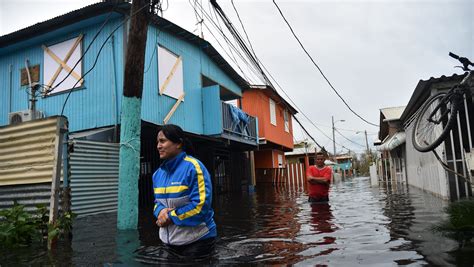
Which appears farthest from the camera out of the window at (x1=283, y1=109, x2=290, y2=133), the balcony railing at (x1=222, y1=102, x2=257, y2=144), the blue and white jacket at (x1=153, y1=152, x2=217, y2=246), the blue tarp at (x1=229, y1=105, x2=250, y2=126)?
the window at (x1=283, y1=109, x2=290, y2=133)

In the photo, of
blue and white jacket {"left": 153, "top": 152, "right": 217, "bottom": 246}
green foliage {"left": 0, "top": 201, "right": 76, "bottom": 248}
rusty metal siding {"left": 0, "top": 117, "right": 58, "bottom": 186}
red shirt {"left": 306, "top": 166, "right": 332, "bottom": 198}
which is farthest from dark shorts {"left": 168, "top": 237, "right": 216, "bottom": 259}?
red shirt {"left": 306, "top": 166, "right": 332, "bottom": 198}

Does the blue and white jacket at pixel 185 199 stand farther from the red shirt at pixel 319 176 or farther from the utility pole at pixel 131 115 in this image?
the red shirt at pixel 319 176

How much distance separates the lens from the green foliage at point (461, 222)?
5215 millimetres

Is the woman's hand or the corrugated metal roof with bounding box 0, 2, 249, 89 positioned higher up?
the corrugated metal roof with bounding box 0, 2, 249, 89

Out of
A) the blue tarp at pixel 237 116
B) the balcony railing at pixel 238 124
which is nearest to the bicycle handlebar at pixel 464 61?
A: the balcony railing at pixel 238 124

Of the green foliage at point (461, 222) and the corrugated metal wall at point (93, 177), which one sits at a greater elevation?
the corrugated metal wall at point (93, 177)

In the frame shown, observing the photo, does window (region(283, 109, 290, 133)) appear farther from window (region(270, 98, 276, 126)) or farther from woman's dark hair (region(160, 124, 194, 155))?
woman's dark hair (region(160, 124, 194, 155))

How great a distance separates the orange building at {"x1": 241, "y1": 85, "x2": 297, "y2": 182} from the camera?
24031 millimetres

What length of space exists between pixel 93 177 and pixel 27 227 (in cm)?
392

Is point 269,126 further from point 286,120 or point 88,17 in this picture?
point 88,17

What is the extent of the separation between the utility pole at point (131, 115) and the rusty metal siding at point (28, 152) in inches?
54.3

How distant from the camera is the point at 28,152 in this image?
294 inches

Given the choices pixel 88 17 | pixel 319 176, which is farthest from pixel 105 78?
pixel 319 176

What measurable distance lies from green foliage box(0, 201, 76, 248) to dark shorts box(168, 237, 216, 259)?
3.07 metres
